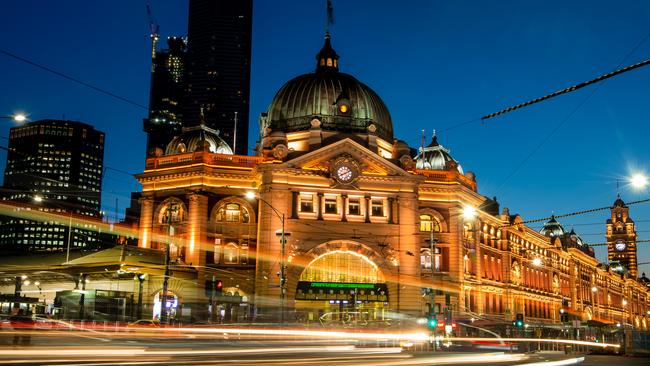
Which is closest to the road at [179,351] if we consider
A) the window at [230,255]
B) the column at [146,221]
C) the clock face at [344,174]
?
the window at [230,255]

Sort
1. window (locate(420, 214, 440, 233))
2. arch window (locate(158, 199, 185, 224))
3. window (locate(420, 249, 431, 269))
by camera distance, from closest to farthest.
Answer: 1. arch window (locate(158, 199, 185, 224))
2. window (locate(420, 249, 431, 269))
3. window (locate(420, 214, 440, 233))

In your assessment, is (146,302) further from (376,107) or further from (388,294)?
(376,107)

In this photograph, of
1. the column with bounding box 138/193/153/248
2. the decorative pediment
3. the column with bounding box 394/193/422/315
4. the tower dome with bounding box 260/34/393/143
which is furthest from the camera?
the tower dome with bounding box 260/34/393/143

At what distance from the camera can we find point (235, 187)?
74.2 m

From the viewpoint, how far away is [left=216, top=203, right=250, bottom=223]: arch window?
7450 cm

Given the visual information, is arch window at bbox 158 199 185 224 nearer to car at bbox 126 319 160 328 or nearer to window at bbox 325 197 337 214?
window at bbox 325 197 337 214

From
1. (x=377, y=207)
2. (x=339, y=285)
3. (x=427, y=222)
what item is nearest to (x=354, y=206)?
(x=377, y=207)

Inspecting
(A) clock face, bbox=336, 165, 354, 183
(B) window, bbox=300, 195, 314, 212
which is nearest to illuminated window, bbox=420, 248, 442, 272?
(A) clock face, bbox=336, 165, 354, 183

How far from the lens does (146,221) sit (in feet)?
249

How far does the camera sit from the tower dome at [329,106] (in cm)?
8225

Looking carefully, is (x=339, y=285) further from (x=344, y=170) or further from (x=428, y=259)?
(x=428, y=259)

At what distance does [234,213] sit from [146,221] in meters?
9.14

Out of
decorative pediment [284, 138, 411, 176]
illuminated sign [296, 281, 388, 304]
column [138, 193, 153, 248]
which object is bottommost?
illuminated sign [296, 281, 388, 304]

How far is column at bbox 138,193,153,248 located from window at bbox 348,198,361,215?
66.5ft
